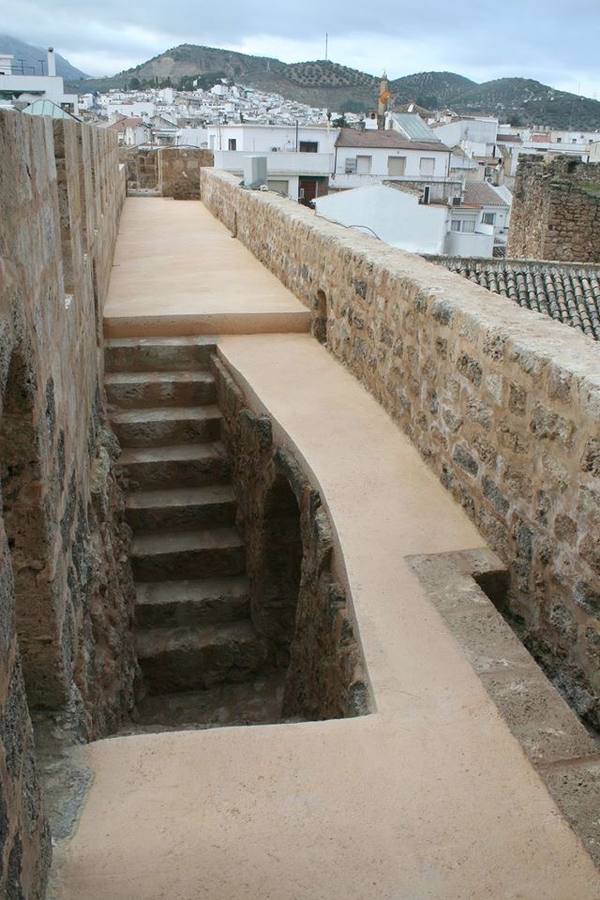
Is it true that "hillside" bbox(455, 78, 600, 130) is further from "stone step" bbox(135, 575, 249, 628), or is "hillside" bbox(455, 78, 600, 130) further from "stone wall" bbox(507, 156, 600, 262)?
"stone step" bbox(135, 575, 249, 628)

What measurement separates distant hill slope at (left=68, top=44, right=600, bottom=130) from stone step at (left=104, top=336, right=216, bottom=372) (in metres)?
102

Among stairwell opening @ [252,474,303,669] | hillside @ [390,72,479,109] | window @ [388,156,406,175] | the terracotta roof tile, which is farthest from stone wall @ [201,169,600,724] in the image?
hillside @ [390,72,479,109]

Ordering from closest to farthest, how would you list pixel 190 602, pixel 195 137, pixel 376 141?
1. pixel 190 602
2. pixel 376 141
3. pixel 195 137

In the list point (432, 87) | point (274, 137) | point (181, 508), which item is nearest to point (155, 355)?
point (181, 508)

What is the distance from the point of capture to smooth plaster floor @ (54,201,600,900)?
83.9 inches

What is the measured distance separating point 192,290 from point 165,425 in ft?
7.48

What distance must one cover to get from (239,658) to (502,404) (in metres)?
3.11

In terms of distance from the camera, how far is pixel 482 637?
308 centimetres

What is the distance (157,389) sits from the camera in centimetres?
659

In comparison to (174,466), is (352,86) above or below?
above

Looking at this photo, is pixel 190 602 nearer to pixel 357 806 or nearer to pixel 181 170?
pixel 357 806

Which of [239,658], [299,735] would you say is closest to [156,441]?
[239,658]

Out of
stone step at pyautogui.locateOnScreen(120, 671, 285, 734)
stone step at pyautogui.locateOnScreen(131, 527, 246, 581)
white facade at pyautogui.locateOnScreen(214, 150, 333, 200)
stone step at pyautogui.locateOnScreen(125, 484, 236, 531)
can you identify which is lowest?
stone step at pyautogui.locateOnScreen(120, 671, 285, 734)

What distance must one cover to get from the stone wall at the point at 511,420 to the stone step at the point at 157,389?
5.33ft
